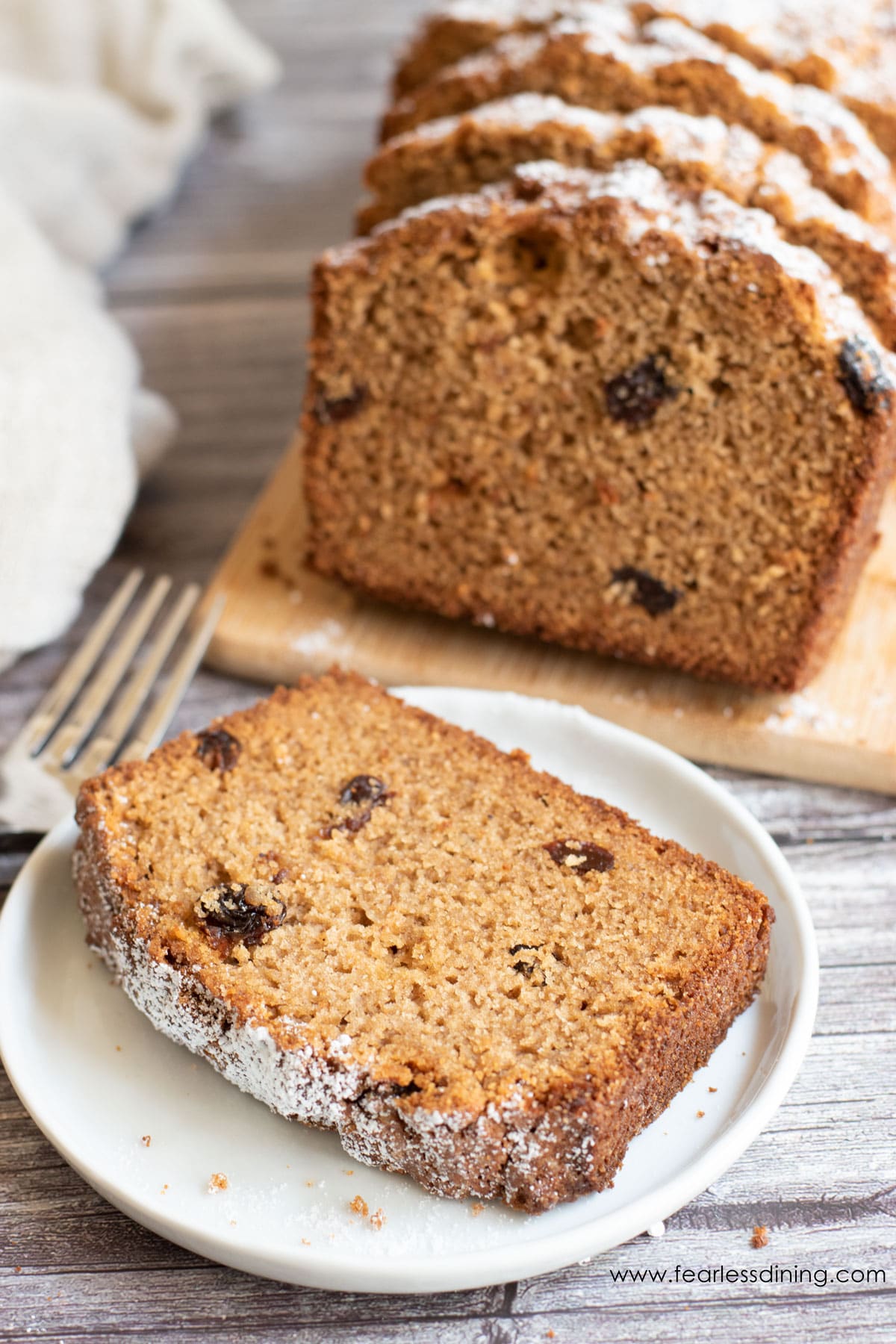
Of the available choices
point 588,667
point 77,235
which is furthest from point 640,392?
point 77,235

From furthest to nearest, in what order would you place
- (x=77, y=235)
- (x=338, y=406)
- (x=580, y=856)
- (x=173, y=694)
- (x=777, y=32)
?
(x=77, y=235), (x=777, y=32), (x=338, y=406), (x=173, y=694), (x=580, y=856)

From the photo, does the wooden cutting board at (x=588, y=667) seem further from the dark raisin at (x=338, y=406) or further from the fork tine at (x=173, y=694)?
the dark raisin at (x=338, y=406)

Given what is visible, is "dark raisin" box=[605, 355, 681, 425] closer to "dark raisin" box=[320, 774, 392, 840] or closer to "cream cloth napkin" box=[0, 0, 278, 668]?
"dark raisin" box=[320, 774, 392, 840]

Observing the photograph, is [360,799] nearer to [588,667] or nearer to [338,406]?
[588,667]

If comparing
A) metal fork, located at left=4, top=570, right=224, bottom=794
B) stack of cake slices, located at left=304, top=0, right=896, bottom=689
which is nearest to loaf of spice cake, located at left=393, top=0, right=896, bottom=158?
stack of cake slices, located at left=304, top=0, right=896, bottom=689

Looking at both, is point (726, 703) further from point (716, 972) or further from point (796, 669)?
point (716, 972)

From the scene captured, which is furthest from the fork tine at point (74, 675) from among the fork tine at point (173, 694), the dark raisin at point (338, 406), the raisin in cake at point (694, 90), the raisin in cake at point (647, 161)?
the raisin in cake at point (694, 90)

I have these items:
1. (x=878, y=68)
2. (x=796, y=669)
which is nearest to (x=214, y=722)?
(x=796, y=669)
